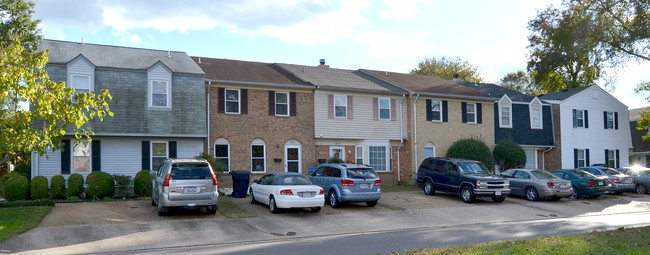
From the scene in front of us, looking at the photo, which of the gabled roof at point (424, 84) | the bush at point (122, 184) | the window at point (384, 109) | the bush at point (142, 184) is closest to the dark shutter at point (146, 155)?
the bush at point (122, 184)

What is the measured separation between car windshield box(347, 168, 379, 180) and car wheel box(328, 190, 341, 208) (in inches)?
34.4

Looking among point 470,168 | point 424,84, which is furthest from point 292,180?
point 424,84

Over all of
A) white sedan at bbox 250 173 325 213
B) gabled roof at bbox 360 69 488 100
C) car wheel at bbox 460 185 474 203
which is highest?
gabled roof at bbox 360 69 488 100

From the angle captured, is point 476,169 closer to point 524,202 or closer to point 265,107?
point 524,202

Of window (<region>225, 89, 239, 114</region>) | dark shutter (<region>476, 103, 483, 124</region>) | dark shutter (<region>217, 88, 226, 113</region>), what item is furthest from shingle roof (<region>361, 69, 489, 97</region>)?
dark shutter (<region>217, 88, 226, 113</region>)

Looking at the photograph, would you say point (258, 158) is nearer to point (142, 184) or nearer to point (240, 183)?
point (240, 183)

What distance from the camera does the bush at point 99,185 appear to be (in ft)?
66.8

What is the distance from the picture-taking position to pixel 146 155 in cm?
2317

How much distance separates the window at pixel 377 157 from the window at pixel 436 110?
353cm

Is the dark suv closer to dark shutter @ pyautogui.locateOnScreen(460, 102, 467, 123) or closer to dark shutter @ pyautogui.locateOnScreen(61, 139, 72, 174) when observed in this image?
dark shutter @ pyautogui.locateOnScreen(460, 102, 467, 123)

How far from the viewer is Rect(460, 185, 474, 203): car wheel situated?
21.8 meters

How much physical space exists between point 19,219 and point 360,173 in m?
10.6

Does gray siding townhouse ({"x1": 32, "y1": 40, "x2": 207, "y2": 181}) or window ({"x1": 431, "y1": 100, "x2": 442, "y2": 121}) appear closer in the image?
gray siding townhouse ({"x1": 32, "y1": 40, "x2": 207, "y2": 181})

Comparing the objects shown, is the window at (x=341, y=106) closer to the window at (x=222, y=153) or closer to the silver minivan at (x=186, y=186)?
the window at (x=222, y=153)
